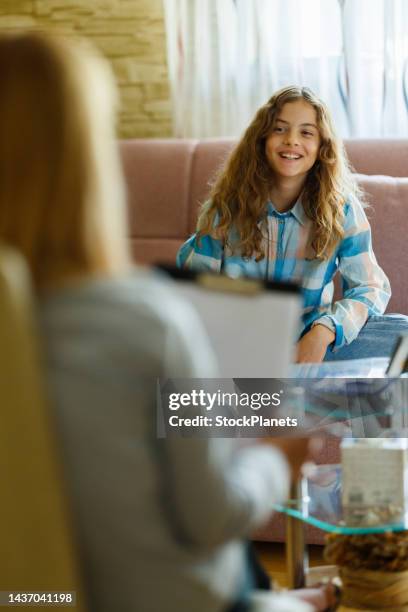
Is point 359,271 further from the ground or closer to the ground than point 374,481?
further from the ground

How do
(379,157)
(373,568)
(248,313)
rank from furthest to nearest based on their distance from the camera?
(379,157) < (373,568) < (248,313)

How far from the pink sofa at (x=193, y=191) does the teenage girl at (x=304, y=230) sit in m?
0.28

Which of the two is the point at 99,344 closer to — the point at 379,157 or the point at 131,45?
the point at 379,157

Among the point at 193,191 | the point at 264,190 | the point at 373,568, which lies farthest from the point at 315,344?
the point at 193,191

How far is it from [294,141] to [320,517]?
46.7 inches

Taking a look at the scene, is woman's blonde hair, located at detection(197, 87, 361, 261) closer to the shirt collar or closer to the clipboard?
the shirt collar

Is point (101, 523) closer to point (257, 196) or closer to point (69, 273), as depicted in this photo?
point (69, 273)

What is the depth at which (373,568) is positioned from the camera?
1854 millimetres

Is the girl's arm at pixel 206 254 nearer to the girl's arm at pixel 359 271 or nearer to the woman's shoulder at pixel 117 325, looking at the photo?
the girl's arm at pixel 359 271

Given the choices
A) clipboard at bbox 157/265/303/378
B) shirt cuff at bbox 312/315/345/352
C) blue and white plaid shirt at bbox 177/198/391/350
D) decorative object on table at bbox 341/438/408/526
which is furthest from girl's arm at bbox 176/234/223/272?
clipboard at bbox 157/265/303/378

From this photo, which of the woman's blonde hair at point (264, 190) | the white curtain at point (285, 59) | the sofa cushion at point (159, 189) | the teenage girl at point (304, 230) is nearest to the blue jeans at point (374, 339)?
the teenage girl at point (304, 230)

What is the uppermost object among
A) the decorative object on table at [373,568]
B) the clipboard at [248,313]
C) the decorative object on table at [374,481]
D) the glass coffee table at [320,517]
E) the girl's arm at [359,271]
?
the clipboard at [248,313]

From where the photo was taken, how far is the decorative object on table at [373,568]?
182 centimetres

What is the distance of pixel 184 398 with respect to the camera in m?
1.02
